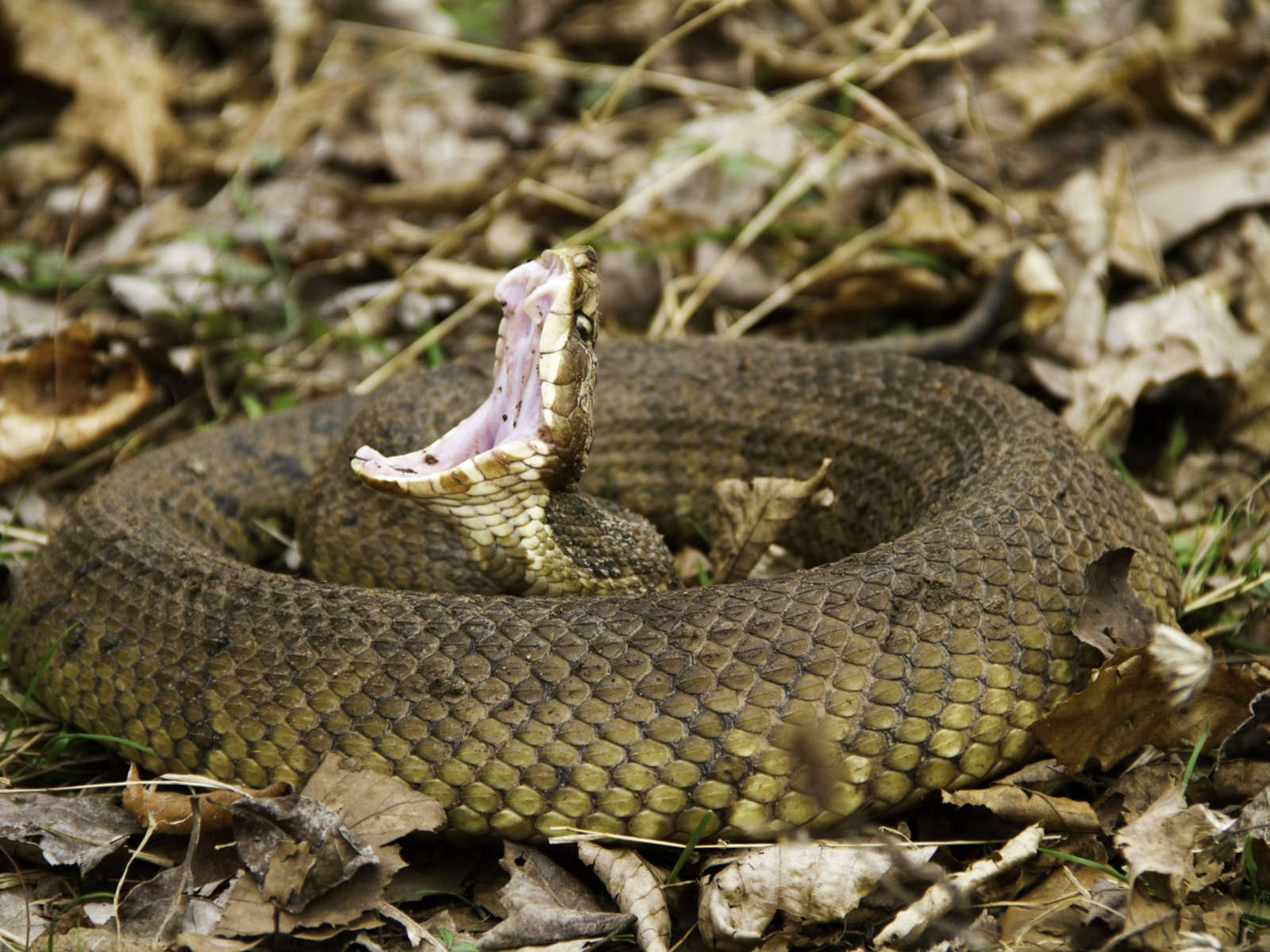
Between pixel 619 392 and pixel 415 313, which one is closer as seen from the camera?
pixel 619 392

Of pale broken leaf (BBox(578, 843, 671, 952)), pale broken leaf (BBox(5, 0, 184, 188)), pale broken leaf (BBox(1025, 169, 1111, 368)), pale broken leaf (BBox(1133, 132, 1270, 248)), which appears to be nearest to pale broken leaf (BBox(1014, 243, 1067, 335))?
pale broken leaf (BBox(1025, 169, 1111, 368))

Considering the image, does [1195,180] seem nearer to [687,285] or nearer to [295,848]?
Result: [687,285]

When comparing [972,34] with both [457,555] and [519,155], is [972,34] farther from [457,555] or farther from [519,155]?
[457,555]

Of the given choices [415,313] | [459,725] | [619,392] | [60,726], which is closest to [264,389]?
[415,313]

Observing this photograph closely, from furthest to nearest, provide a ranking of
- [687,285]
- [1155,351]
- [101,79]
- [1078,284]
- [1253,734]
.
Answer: [101,79] < [687,285] < [1078,284] < [1155,351] < [1253,734]

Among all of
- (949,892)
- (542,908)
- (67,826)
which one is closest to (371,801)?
(542,908)

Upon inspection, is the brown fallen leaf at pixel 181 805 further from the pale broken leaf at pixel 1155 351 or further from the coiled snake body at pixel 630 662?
the pale broken leaf at pixel 1155 351

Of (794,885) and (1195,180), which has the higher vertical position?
(1195,180)
